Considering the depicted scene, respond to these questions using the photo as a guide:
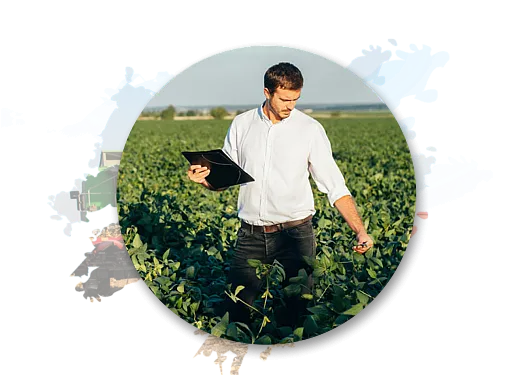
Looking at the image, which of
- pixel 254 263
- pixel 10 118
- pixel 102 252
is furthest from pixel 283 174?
pixel 10 118

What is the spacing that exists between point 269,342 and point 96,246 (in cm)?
115

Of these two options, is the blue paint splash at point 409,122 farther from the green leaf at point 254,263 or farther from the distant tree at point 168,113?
the distant tree at point 168,113

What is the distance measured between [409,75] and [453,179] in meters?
0.64

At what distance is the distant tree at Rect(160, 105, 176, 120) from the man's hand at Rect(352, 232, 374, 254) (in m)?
1.24

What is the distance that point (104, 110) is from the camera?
16.6 feet

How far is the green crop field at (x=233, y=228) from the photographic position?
16.4 ft

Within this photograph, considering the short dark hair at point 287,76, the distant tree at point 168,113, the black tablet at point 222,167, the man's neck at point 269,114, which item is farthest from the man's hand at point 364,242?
the distant tree at point 168,113

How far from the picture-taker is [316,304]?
199 inches

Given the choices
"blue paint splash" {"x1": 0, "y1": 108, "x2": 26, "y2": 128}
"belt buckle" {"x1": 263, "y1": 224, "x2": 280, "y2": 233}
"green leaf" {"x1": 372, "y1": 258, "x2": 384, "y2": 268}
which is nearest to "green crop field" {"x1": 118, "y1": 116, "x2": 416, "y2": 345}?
"green leaf" {"x1": 372, "y1": 258, "x2": 384, "y2": 268}

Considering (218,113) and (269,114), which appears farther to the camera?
(218,113)

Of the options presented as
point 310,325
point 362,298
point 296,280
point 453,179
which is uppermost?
point 453,179

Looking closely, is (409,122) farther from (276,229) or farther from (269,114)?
(276,229)

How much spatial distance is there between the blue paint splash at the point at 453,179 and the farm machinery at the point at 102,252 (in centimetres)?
179

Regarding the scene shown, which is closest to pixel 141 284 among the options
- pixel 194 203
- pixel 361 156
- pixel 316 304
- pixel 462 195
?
pixel 194 203
